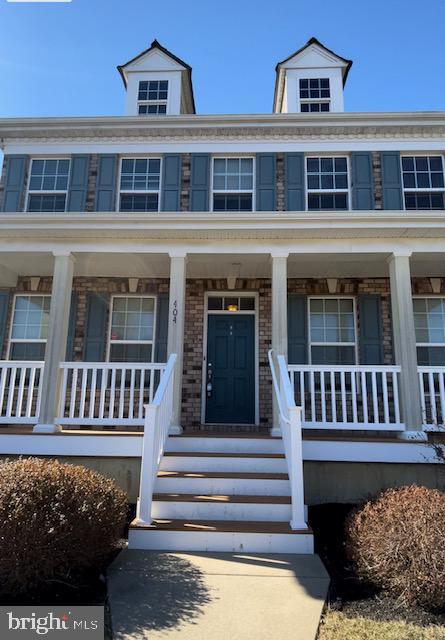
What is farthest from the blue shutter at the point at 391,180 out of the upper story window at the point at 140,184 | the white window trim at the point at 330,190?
the upper story window at the point at 140,184

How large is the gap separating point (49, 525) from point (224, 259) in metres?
4.58

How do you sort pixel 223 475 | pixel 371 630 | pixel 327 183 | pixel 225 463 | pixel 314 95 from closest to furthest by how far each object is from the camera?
pixel 371 630 → pixel 223 475 → pixel 225 463 → pixel 327 183 → pixel 314 95

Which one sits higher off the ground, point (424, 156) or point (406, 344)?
point (424, 156)

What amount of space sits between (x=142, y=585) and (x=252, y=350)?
493 cm

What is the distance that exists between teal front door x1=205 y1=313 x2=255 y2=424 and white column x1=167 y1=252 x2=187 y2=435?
4.77 ft

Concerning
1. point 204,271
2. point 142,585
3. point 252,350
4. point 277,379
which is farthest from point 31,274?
point 142,585

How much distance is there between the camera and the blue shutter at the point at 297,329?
7734mm

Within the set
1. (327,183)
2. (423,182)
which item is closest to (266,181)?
(327,183)

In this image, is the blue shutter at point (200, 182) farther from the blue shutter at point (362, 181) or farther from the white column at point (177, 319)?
the blue shutter at point (362, 181)

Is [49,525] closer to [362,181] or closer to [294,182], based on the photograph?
[294,182]

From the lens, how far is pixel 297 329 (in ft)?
25.6

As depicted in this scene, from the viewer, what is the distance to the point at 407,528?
3273mm

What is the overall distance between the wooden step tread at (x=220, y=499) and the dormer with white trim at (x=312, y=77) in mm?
7644

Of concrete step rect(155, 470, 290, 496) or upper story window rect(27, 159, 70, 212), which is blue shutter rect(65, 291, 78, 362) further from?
concrete step rect(155, 470, 290, 496)
